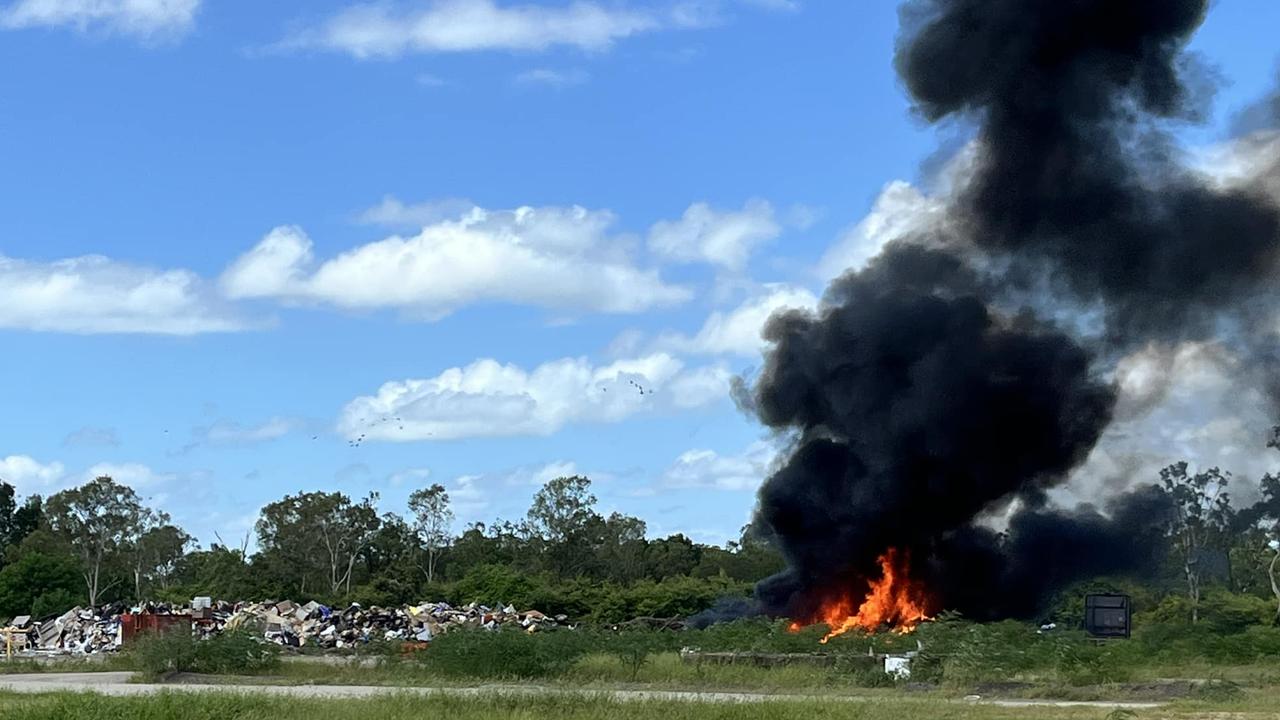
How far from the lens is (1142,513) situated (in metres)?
58.0

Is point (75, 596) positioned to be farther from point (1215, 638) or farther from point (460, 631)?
point (1215, 638)

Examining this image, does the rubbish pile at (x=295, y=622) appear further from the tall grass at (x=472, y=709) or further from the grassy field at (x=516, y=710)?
the grassy field at (x=516, y=710)

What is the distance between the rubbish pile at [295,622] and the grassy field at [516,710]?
2737 centimetres

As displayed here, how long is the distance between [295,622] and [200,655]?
2476 centimetres

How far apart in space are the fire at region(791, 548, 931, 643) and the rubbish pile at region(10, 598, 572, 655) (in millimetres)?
10784

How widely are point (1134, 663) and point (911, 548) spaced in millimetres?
17954

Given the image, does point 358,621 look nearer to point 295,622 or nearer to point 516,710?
point 295,622

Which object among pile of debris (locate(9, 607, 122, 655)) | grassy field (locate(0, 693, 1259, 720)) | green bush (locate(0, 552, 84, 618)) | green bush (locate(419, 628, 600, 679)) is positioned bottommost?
grassy field (locate(0, 693, 1259, 720))

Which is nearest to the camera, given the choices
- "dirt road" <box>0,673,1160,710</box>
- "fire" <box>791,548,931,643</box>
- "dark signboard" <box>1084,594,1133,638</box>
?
"dirt road" <box>0,673,1160,710</box>

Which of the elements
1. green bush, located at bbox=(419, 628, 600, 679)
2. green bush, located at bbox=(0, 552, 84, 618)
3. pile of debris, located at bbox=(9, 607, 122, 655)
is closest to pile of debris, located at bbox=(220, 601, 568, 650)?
pile of debris, located at bbox=(9, 607, 122, 655)

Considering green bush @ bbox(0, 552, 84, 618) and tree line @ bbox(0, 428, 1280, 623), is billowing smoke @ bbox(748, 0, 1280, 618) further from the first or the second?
green bush @ bbox(0, 552, 84, 618)

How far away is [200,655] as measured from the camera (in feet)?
130

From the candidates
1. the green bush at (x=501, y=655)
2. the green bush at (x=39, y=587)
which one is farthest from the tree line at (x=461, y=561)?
the green bush at (x=501, y=655)

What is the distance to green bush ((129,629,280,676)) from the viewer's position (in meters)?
39.2
